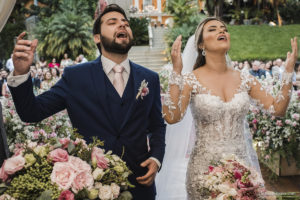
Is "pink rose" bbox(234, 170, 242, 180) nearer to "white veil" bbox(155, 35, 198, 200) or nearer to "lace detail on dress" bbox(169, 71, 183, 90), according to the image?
"lace detail on dress" bbox(169, 71, 183, 90)

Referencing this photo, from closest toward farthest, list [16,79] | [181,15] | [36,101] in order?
1. [16,79]
2. [36,101]
3. [181,15]

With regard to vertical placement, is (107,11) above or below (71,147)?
above

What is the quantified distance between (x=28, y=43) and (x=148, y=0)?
45215 mm

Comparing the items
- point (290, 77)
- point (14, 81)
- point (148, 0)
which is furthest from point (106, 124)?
point (148, 0)

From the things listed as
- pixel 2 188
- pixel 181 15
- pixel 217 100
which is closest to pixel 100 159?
pixel 2 188

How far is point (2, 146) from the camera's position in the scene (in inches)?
64.0

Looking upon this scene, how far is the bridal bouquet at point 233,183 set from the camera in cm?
160

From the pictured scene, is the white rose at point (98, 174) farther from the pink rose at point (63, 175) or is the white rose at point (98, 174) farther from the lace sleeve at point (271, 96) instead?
the lace sleeve at point (271, 96)

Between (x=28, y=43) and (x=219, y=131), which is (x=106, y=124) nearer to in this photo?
(x=28, y=43)

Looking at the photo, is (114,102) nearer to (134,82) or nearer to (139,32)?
(134,82)

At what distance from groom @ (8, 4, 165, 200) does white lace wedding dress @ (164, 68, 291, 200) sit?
0.51 meters

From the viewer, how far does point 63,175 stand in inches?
50.4

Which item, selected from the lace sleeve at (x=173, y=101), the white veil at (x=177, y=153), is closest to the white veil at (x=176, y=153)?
the white veil at (x=177, y=153)

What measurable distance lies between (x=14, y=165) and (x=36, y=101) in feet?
2.59
